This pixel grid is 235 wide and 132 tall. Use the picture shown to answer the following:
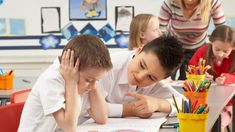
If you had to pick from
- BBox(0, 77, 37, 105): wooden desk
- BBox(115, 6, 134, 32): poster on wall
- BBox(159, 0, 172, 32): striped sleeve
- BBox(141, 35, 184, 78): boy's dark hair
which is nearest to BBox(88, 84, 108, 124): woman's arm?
BBox(141, 35, 184, 78): boy's dark hair

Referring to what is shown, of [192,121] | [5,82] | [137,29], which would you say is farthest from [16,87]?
[192,121]

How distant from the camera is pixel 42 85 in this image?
1.39 meters

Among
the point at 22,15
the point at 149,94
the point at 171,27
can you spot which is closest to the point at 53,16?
the point at 22,15

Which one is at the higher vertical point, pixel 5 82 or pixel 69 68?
pixel 69 68

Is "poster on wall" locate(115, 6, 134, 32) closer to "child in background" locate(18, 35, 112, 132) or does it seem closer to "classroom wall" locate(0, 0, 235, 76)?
"classroom wall" locate(0, 0, 235, 76)

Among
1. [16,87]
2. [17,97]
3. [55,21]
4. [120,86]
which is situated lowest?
[16,87]

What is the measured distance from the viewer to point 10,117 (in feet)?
5.37

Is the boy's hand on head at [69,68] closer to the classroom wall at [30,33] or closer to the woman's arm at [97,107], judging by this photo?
the woman's arm at [97,107]

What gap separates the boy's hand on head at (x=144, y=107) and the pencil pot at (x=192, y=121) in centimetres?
33

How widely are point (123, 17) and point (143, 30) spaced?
997 mm

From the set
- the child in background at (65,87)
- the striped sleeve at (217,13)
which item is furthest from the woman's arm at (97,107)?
the striped sleeve at (217,13)

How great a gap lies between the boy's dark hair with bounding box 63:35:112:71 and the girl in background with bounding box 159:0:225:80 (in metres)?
1.76

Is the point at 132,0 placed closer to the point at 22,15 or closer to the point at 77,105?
the point at 22,15

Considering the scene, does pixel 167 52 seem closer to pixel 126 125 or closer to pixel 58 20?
pixel 126 125
